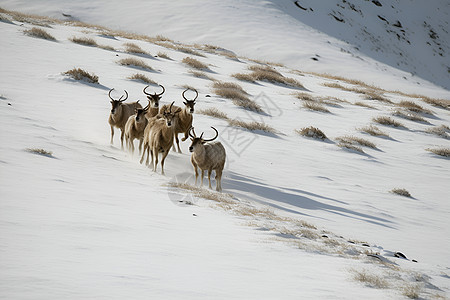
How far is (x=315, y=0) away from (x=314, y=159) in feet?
161

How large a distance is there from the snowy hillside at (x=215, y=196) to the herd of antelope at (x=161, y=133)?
0.53m

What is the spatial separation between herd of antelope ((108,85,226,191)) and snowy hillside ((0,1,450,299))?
1.73 ft

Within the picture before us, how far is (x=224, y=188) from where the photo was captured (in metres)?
10.4

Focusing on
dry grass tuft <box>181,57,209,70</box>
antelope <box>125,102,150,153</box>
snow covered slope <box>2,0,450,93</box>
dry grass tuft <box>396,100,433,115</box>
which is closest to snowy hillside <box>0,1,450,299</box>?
antelope <box>125,102,150,153</box>

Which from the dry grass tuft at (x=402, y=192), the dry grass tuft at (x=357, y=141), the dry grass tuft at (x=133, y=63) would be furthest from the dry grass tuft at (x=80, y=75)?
the dry grass tuft at (x=402, y=192)

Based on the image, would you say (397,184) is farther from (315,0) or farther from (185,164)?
(315,0)

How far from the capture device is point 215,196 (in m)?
8.43

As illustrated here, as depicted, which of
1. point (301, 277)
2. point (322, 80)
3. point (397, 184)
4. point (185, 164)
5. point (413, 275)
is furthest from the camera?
point (322, 80)

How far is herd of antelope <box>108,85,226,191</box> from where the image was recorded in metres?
10.2

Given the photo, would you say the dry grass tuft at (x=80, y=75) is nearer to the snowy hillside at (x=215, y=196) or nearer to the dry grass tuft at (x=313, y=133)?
the snowy hillside at (x=215, y=196)

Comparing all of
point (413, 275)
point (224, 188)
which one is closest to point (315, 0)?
point (224, 188)

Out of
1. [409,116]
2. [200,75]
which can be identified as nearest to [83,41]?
[200,75]

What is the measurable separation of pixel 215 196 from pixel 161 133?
301cm

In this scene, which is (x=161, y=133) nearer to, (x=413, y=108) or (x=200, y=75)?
(x=200, y=75)
